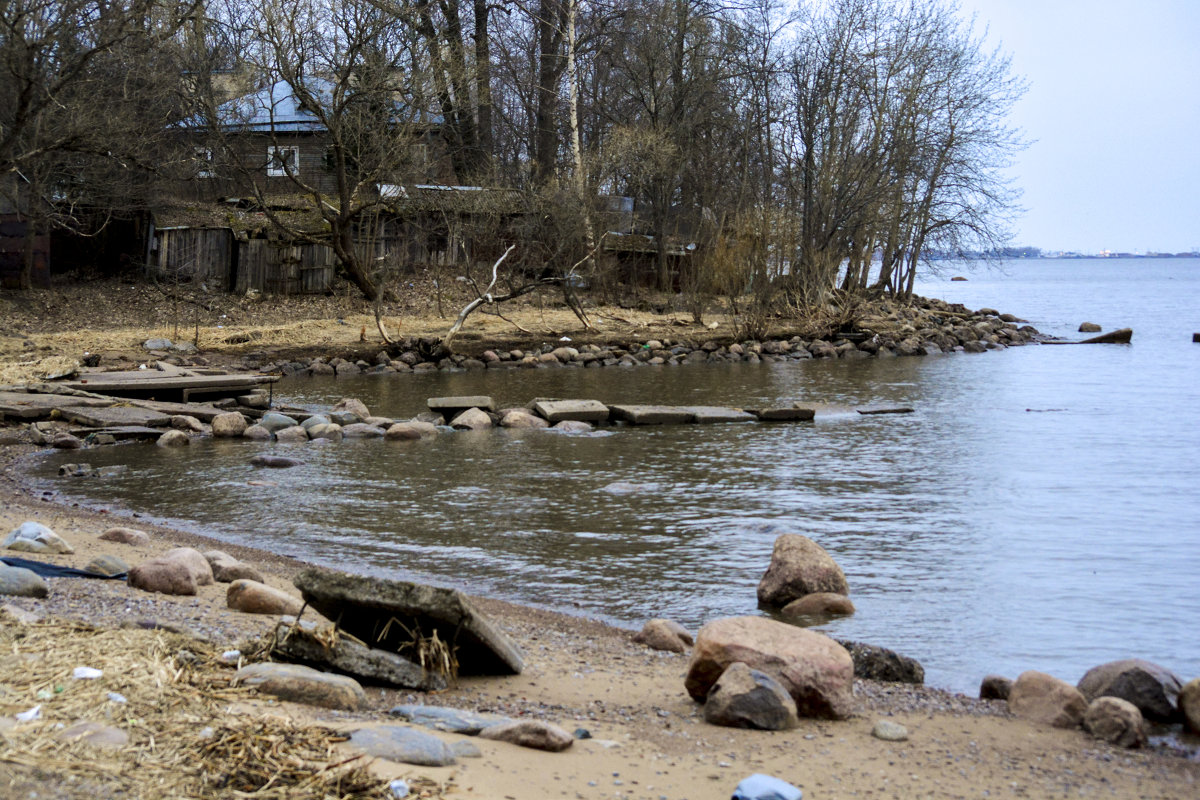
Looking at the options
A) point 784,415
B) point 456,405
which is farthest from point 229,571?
point 784,415

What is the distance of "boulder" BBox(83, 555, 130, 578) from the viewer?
6.49 metres

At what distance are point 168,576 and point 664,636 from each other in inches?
116

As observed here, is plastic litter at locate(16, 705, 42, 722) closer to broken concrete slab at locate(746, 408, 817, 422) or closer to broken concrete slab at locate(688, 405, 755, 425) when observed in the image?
broken concrete slab at locate(688, 405, 755, 425)

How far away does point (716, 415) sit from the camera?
16.6m

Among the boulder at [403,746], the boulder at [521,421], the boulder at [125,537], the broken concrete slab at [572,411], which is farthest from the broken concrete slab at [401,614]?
the broken concrete slab at [572,411]

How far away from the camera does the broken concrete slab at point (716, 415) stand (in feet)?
54.0

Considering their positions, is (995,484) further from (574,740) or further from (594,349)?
(594,349)

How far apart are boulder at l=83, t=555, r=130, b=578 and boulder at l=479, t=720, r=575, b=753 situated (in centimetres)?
342

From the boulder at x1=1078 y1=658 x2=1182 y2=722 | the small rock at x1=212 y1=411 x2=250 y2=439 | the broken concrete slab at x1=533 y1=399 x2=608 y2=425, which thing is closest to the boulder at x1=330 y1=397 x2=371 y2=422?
the small rock at x1=212 y1=411 x2=250 y2=439

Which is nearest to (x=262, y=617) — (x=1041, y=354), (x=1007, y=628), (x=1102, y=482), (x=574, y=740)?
(x=574, y=740)

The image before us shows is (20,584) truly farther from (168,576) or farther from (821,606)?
(821,606)

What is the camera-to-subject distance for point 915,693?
5.53m

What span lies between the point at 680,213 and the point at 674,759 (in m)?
31.0

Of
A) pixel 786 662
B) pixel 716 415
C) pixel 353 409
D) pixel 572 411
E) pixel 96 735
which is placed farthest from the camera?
pixel 716 415
